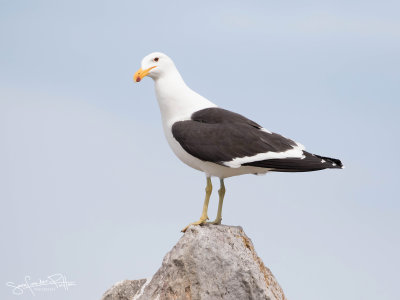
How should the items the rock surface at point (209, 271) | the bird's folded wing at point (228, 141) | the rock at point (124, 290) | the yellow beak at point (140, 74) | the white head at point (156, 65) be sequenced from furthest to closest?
1. the rock at point (124, 290)
2. the white head at point (156, 65)
3. the yellow beak at point (140, 74)
4. the bird's folded wing at point (228, 141)
5. the rock surface at point (209, 271)

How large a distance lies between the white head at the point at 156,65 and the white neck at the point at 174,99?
0.05 m

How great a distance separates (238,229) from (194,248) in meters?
0.88

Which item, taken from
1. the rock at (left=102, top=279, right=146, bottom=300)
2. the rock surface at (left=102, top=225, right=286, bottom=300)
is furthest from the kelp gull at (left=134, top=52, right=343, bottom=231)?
the rock at (left=102, top=279, right=146, bottom=300)

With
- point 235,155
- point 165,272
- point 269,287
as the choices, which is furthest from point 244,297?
point 235,155

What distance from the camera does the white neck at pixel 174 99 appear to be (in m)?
10.1

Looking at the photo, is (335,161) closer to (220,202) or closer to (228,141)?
(228,141)

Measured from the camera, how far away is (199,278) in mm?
9078

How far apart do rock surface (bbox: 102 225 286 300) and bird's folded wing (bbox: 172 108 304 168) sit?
3.43ft

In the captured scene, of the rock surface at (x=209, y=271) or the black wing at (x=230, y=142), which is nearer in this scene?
the rock surface at (x=209, y=271)

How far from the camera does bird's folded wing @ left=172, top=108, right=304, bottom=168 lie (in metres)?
9.54

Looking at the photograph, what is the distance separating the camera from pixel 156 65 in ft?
33.4

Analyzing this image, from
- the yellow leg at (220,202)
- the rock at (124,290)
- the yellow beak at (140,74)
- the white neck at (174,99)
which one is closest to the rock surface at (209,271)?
the yellow leg at (220,202)

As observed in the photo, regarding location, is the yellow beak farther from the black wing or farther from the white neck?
the black wing

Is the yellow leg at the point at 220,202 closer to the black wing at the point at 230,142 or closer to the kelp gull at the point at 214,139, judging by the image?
the kelp gull at the point at 214,139
